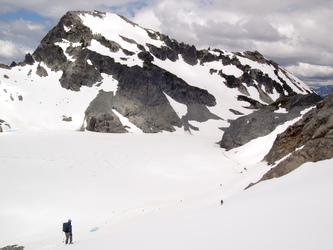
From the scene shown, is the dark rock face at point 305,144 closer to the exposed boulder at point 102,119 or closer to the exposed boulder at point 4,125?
the exposed boulder at point 102,119

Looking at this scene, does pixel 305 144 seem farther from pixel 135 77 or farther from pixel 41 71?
pixel 41 71

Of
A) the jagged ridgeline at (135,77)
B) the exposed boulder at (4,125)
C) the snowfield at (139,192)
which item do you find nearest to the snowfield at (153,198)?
the snowfield at (139,192)

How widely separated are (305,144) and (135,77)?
231ft

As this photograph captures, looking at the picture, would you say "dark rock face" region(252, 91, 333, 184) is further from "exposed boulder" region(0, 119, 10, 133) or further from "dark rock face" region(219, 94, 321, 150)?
"exposed boulder" region(0, 119, 10, 133)

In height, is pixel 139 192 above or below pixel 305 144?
below

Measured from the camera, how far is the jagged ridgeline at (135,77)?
248 ft

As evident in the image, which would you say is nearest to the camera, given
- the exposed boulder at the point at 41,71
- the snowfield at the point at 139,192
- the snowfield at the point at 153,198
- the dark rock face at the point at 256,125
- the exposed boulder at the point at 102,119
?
the snowfield at the point at 153,198

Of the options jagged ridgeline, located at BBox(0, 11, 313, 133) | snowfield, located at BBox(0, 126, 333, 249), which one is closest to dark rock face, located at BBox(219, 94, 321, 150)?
snowfield, located at BBox(0, 126, 333, 249)

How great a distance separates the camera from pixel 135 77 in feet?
275

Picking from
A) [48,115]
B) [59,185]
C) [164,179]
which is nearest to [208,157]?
[164,179]

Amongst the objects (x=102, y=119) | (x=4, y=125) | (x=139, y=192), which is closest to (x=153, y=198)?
(x=139, y=192)

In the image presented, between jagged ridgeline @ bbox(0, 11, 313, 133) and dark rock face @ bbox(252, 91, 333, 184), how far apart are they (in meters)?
45.3

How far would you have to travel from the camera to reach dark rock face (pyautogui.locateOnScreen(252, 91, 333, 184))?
53.0 ft

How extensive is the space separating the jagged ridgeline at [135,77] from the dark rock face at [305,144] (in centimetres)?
4532
